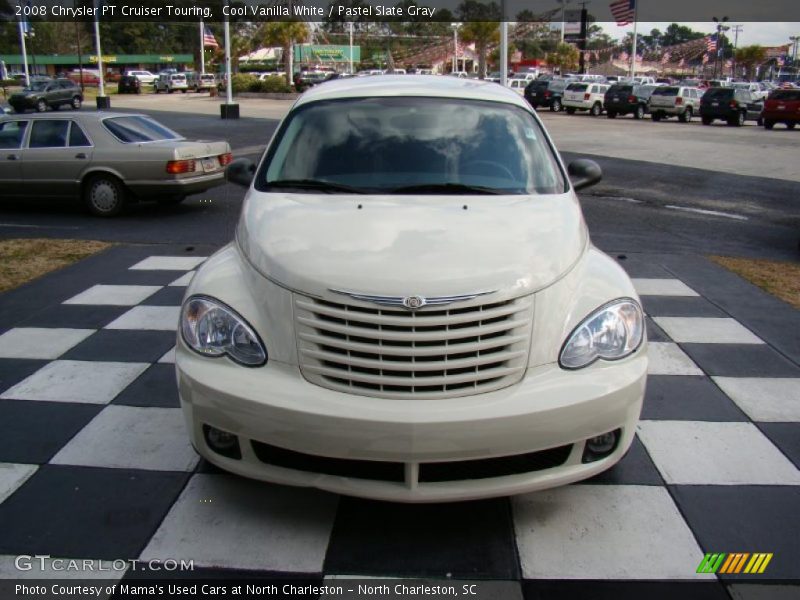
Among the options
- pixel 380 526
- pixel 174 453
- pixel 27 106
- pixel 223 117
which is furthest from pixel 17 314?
pixel 27 106

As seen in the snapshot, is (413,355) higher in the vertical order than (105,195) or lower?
higher

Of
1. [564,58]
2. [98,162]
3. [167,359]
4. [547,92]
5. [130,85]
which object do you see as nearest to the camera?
[167,359]

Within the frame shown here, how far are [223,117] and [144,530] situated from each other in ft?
96.7

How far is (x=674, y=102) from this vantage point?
34.3 metres

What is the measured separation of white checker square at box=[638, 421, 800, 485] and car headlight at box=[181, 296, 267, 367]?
6.61ft

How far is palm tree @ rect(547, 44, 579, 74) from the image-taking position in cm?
9538

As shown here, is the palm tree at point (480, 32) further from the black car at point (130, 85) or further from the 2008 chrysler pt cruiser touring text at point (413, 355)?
the 2008 chrysler pt cruiser touring text at point (413, 355)

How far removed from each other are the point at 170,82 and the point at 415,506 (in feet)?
203

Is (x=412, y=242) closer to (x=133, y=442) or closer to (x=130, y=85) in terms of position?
(x=133, y=442)

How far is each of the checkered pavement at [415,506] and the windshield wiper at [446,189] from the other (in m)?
1.53

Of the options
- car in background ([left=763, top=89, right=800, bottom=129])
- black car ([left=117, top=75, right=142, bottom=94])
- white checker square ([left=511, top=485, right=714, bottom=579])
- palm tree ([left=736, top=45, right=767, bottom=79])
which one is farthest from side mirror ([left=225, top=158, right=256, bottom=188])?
palm tree ([left=736, top=45, right=767, bottom=79])

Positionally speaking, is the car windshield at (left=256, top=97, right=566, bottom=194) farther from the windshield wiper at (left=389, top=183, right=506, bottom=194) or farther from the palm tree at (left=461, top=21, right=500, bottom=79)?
the palm tree at (left=461, top=21, right=500, bottom=79)

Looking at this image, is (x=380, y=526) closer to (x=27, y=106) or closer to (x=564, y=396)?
(x=564, y=396)

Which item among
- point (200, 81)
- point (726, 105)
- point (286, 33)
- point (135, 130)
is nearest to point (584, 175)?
point (135, 130)
